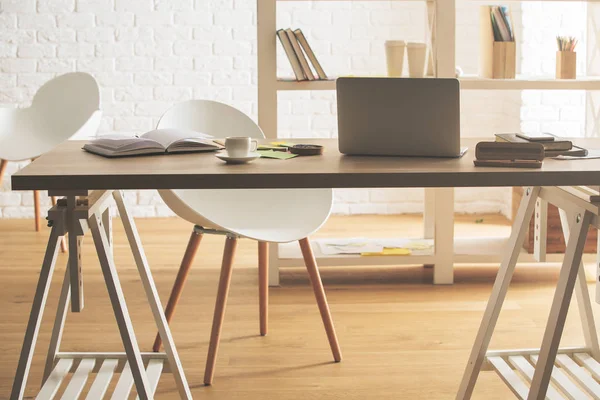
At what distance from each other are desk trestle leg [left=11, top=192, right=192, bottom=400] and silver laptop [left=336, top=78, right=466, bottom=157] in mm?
563

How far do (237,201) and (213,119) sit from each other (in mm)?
307

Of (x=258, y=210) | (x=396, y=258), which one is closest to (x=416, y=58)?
(x=396, y=258)

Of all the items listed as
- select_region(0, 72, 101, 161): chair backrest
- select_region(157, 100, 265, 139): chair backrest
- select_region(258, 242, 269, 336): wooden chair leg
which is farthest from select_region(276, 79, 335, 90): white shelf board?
select_region(0, 72, 101, 161): chair backrest

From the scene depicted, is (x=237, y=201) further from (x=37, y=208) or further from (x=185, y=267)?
(x=37, y=208)

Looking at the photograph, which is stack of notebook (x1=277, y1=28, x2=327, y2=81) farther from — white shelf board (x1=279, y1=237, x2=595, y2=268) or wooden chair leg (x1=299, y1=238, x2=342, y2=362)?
wooden chair leg (x1=299, y1=238, x2=342, y2=362)

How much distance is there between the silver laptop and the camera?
179 cm

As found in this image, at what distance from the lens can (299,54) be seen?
10.6 ft

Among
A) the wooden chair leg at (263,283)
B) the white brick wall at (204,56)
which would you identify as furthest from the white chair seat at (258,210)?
the white brick wall at (204,56)

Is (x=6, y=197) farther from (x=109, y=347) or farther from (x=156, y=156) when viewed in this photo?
(x=156, y=156)

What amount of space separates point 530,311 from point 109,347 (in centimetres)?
143

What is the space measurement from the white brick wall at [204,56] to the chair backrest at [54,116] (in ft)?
1.69

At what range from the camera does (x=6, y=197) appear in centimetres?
470

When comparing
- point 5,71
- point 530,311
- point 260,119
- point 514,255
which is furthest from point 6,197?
point 514,255

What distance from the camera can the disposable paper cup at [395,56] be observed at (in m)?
3.21
